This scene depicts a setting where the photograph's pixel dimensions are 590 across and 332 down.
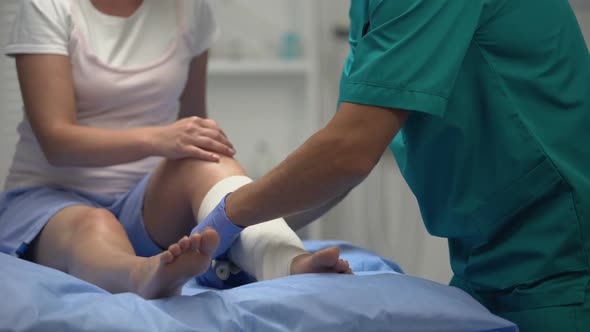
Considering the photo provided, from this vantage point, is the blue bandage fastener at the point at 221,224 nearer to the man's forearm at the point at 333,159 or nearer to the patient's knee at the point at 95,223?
the man's forearm at the point at 333,159

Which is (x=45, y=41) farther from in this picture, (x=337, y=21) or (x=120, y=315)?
(x=337, y=21)

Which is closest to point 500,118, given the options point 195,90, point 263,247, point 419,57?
point 419,57

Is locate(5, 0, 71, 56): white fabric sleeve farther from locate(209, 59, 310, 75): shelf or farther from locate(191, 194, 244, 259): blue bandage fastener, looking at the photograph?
locate(209, 59, 310, 75): shelf

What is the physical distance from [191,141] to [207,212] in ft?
0.52

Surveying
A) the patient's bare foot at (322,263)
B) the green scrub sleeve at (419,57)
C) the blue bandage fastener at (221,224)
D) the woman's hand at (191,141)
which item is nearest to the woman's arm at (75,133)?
the woman's hand at (191,141)

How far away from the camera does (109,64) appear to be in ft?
4.71

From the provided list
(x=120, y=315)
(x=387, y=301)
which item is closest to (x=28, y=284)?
(x=120, y=315)

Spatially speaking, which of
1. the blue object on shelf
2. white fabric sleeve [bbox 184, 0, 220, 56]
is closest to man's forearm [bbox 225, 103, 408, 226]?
white fabric sleeve [bbox 184, 0, 220, 56]

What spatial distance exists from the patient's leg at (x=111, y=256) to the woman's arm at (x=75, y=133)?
0.11 metres

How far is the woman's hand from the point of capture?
1.29 metres

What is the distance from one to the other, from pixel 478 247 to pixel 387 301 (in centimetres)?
26

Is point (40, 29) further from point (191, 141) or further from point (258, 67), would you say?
point (258, 67)

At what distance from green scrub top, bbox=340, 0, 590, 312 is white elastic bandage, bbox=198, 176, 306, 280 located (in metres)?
0.24

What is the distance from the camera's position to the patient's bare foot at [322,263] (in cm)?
102
